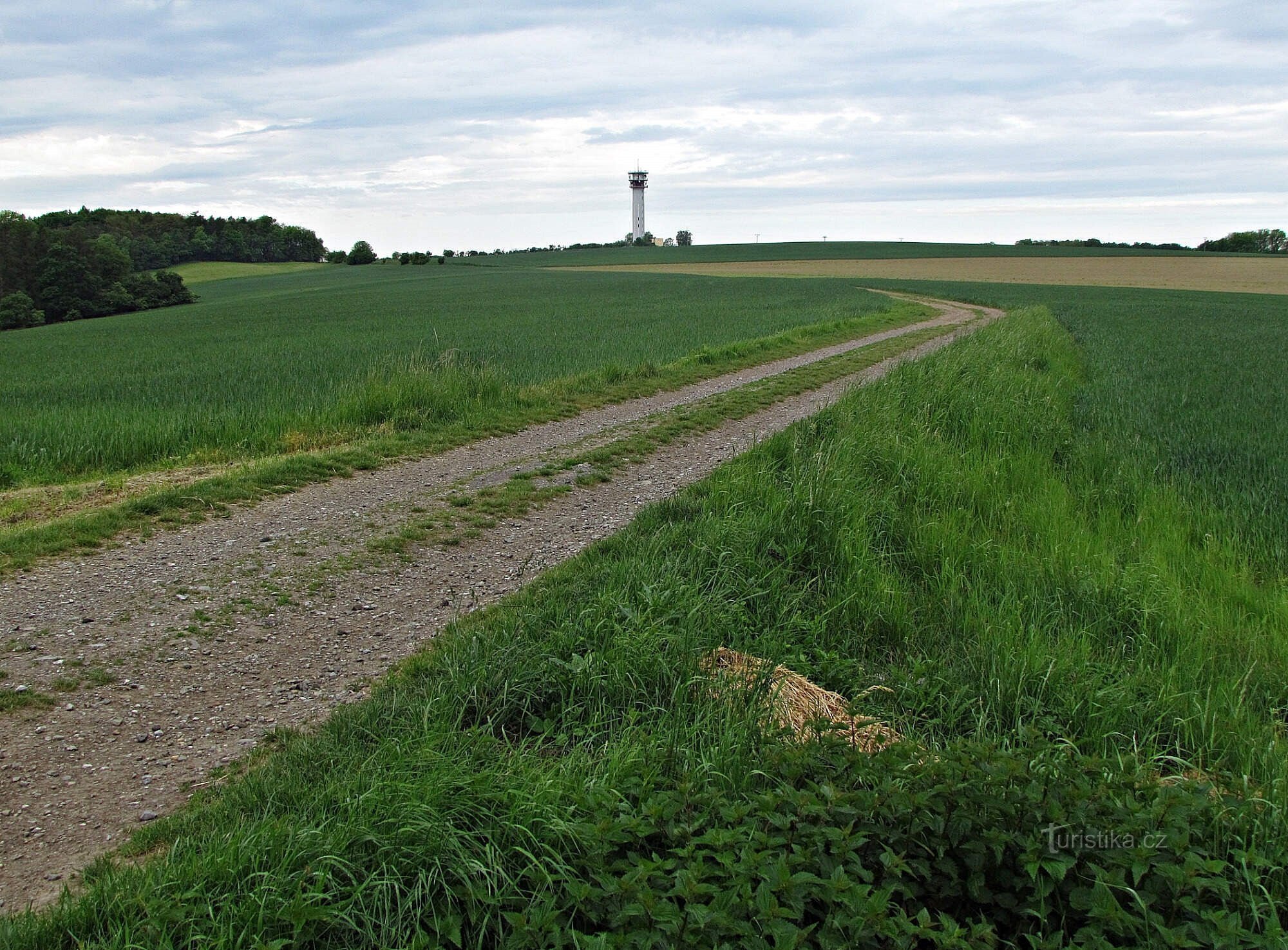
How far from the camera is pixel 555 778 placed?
10.9 feet

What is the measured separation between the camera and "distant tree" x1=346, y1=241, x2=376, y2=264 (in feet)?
395

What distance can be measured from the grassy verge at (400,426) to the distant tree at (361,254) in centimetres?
11200

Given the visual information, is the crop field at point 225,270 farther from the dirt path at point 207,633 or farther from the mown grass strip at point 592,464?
the dirt path at point 207,633

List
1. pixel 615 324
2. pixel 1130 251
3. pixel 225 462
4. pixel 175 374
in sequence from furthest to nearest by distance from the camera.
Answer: pixel 1130 251 → pixel 615 324 → pixel 175 374 → pixel 225 462

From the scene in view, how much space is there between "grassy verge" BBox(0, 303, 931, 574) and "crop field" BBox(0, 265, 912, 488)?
0.06 meters

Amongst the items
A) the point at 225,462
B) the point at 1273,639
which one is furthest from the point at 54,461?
the point at 1273,639

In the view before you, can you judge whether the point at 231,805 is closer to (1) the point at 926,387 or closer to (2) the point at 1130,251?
(1) the point at 926,387

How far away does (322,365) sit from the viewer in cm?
1831

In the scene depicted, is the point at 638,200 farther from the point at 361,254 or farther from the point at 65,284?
the point at 65,284

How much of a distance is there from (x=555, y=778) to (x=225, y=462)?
811cm

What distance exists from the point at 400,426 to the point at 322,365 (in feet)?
25.7

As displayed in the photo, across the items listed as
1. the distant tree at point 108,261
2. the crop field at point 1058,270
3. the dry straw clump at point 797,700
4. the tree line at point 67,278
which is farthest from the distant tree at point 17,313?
the dry straw clump at point 797,700

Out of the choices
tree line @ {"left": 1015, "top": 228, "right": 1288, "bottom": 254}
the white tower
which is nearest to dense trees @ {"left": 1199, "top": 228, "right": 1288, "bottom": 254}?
tree line @ {"left": 1015, "top": 228, "right": 1288, "bottom": 254}

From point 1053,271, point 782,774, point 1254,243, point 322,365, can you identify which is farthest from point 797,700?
point 1254,243
